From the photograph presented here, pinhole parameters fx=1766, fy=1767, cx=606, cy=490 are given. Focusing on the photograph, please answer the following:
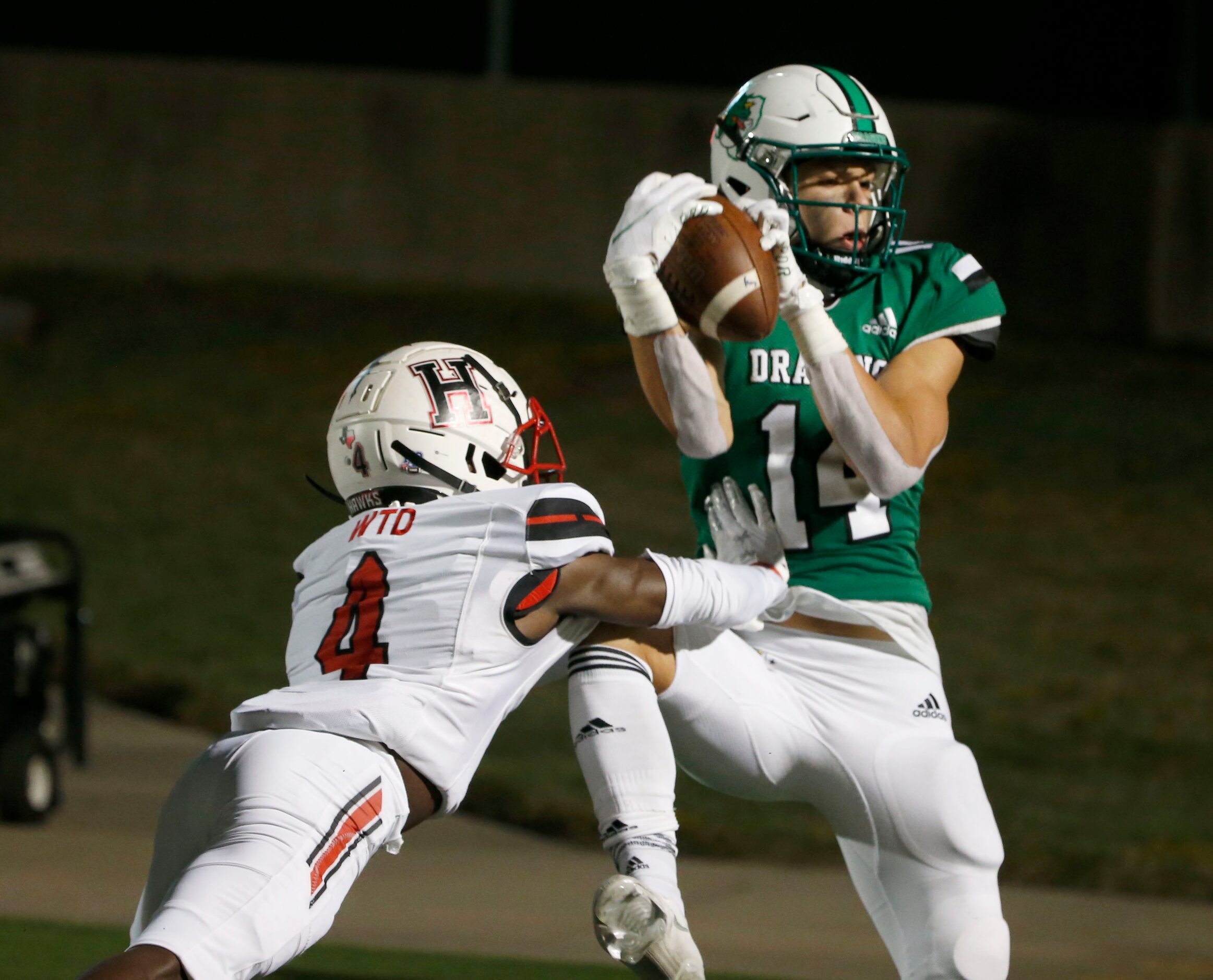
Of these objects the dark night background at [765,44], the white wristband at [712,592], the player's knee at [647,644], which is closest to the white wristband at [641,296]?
the white wristband at [712,592]

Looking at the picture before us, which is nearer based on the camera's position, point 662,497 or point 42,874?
point 42,874

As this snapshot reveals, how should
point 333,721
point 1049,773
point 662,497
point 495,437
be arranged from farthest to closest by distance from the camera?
point 662,497 → point 1049,773 → point 495,437 → point 333,721

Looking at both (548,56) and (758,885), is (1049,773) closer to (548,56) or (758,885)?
(758,885)

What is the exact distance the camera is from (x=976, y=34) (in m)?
14.2

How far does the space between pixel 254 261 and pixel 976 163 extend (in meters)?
5.50

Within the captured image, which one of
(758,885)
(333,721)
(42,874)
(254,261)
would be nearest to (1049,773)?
(758,885)

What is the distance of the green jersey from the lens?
3.31 meters

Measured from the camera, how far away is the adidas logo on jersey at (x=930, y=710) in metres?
3.22

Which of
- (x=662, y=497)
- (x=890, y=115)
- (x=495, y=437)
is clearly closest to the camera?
(x=495, y=437)

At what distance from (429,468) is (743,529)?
1.98 feet

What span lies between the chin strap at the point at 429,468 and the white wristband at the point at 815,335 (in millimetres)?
632

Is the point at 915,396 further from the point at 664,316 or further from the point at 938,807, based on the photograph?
the point at 938,807

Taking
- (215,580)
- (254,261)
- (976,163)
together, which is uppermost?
(976,163)

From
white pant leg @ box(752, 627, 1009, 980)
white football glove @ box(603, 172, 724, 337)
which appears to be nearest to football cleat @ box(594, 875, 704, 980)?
white pant leg @ box(752, 627, 1009, 980)
